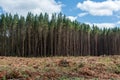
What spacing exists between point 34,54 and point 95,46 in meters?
35.2

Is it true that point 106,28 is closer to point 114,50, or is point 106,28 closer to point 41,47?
point 114,50

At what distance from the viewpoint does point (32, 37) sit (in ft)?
358

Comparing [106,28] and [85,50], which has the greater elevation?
[106,28]

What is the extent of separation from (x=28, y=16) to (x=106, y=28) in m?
49.0

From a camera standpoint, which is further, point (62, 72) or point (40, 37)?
point (40, 37)

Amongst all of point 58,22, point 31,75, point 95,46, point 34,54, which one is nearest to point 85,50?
point 95,46

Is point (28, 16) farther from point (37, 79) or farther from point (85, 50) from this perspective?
point (37, 79)

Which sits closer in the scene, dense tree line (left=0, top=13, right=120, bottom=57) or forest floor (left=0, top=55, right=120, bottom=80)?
forest floor (left=0, top=55, right=120, bottom=80)

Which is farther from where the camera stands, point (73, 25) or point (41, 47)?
point (73, 25)

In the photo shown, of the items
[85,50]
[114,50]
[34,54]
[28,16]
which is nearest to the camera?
[34,54]

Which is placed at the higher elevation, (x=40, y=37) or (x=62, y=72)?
(x=40, y=37)

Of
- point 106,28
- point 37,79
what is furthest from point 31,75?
point 106,28

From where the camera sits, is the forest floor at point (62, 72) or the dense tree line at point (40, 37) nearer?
the forest floor at point (62, 72)

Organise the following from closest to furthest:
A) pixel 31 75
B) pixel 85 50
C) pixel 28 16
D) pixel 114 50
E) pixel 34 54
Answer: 1. pixel 31 75
2. pixel 34 54
3. pixel 28 16
4. pixel 85 50
5. pixel 114 50
